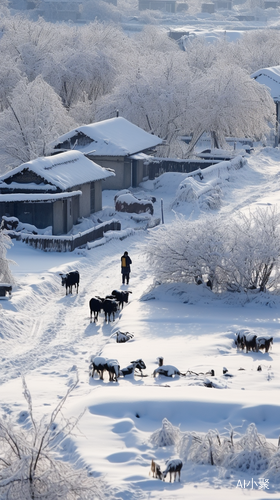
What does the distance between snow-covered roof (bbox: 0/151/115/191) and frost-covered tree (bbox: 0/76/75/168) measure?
15.5 feet

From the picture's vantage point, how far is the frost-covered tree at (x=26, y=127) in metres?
39.7

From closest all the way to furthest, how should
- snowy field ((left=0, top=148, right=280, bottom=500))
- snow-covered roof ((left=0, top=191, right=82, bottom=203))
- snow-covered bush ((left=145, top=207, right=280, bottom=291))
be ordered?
snowy field ((left=0, top=148, right=280, bottom=500)), snow-covered bush ((left=145, top=207, right=280, bottom=291)), snow-covered roof ((left=0, top=191, right=82, bottom=203))

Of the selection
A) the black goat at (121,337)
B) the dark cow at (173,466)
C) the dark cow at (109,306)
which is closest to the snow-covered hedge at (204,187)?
the dark cow at (109,306)

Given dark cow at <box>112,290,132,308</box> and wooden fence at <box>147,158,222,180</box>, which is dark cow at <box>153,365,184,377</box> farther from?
wooden fence at <box>147,158,222,180</box>

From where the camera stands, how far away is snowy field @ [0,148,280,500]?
11.0m

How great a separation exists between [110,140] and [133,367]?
26196mm

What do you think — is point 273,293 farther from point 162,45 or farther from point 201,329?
point 162,45

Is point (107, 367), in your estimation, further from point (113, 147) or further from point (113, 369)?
point (113, 147)

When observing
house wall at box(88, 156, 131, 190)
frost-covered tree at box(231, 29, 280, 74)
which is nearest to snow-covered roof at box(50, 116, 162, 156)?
house wall at box(88, 156, 131, 190)

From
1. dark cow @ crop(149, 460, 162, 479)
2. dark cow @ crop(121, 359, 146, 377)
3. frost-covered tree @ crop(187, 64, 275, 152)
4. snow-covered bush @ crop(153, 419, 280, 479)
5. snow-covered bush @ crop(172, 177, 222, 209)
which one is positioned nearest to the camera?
dark cow @ crop(149, 460, 162, 479)

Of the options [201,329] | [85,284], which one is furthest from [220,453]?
[85,284]

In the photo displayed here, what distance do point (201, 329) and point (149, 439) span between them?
24.5 ft

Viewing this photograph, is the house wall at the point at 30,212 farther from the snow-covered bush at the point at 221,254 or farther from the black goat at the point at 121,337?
the black goat at the point at 121,337

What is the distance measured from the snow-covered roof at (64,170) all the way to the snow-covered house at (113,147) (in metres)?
3.63
